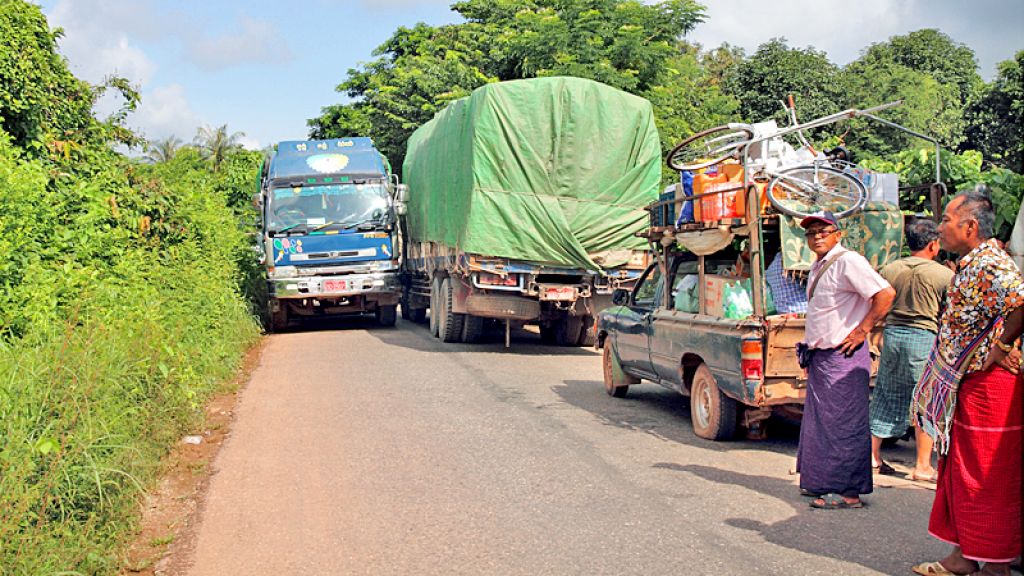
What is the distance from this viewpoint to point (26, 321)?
7.35 metres

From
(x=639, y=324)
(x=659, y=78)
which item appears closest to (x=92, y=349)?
(x=639, y=324)

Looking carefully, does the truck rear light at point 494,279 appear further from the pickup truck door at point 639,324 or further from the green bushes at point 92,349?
the pickup truck door at point 639,324

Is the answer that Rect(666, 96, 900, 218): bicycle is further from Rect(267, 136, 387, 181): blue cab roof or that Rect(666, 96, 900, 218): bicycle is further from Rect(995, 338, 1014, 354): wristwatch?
Rect(267, 136, 387, 181): blue cab roof

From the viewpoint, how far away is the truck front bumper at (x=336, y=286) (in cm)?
1800

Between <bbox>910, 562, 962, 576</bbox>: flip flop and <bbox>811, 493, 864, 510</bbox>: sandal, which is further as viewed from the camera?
<bbox>811, 493, 864, 510</bbox>: sandal

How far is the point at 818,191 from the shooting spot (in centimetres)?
738

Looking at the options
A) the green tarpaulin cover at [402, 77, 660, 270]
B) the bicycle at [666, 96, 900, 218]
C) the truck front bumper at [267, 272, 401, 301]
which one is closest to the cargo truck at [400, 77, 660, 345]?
the green tarpaulin cover at [402, 77, 660, 270]

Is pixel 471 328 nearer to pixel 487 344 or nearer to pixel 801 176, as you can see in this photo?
pixel 487 344

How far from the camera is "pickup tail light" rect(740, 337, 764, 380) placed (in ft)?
23.0

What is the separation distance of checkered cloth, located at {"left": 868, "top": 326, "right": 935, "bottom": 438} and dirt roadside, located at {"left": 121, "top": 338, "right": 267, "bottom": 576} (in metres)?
4.48

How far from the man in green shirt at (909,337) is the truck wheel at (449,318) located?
9.27 m

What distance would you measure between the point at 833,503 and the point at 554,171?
8.78m

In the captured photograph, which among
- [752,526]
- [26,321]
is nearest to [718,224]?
[752,526]

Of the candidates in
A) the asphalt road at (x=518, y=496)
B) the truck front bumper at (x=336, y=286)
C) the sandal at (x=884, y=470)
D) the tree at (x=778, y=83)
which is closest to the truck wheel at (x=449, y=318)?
Result: the truck front bumper at (x=336, y=286)
